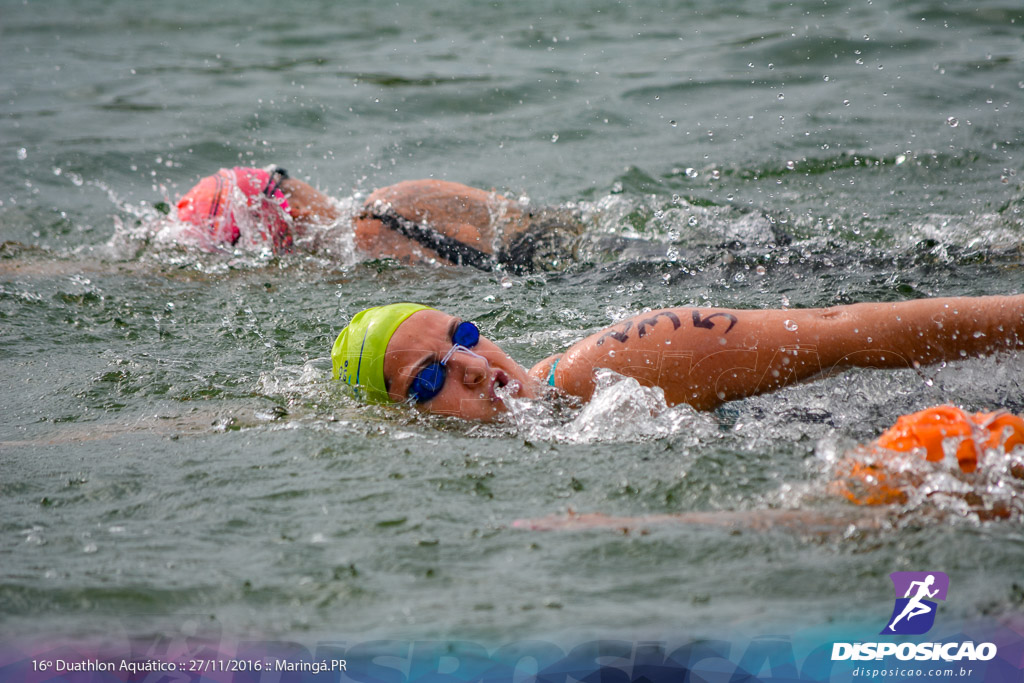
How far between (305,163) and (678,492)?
7.40 meters

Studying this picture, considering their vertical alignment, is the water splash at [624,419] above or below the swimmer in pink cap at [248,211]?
below

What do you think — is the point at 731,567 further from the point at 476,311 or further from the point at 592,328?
the point at 476,311

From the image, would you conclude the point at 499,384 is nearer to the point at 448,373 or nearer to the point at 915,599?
the point at 448,373

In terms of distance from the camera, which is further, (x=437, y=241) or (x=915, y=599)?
(x=437, y=241)

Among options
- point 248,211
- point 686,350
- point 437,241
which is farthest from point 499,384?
point 248,211

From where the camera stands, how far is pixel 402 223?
615cm

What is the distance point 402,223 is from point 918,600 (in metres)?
4.47

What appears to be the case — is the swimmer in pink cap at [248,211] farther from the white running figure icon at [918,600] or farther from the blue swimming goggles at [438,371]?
the white running figure icon at [918,600]

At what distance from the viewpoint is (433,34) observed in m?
14.1

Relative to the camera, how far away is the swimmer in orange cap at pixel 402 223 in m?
6.15

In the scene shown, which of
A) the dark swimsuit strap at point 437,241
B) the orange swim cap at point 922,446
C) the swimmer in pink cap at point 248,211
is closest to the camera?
the orange swim cap at point 922,446

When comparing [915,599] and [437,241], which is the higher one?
[437,241]

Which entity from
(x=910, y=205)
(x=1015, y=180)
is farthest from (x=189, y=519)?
(x=1015, y=180)

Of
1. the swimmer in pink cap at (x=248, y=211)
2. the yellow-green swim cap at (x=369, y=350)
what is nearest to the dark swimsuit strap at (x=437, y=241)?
the swimmer in pink cap at (x=248, y=211)
